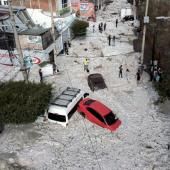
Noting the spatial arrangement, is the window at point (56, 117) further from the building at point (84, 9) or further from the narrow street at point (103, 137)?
the building at point (84, 9)

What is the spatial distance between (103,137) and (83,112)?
2.63m

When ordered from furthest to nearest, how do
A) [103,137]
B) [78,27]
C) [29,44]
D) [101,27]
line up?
[101,27] < [78,27] < [29,44] < [103,137]

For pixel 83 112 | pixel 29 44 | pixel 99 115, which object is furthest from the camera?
pixel 29 44

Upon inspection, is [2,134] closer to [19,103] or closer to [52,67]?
[19,103]

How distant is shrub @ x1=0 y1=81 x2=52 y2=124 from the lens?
21078mm

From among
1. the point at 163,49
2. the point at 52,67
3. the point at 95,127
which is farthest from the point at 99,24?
the point at 95,127

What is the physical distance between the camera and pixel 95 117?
70.3ft

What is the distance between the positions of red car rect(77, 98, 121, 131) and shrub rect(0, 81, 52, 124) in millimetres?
2670

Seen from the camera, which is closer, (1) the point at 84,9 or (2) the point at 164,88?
(2) the point at 164,88

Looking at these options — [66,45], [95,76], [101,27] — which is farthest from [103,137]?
[101,27]

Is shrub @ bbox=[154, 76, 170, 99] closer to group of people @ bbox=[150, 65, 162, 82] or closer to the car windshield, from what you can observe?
group of people @ bbox=[150, 65, 162, 82]

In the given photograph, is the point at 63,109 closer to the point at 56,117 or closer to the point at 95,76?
the point at 56,117

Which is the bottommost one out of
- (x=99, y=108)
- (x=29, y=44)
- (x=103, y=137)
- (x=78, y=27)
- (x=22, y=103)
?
(x=103, y=137)

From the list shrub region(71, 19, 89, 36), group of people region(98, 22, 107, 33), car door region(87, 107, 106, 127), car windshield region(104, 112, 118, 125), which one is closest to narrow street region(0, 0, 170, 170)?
car door region(87, 107, 106, 127)
